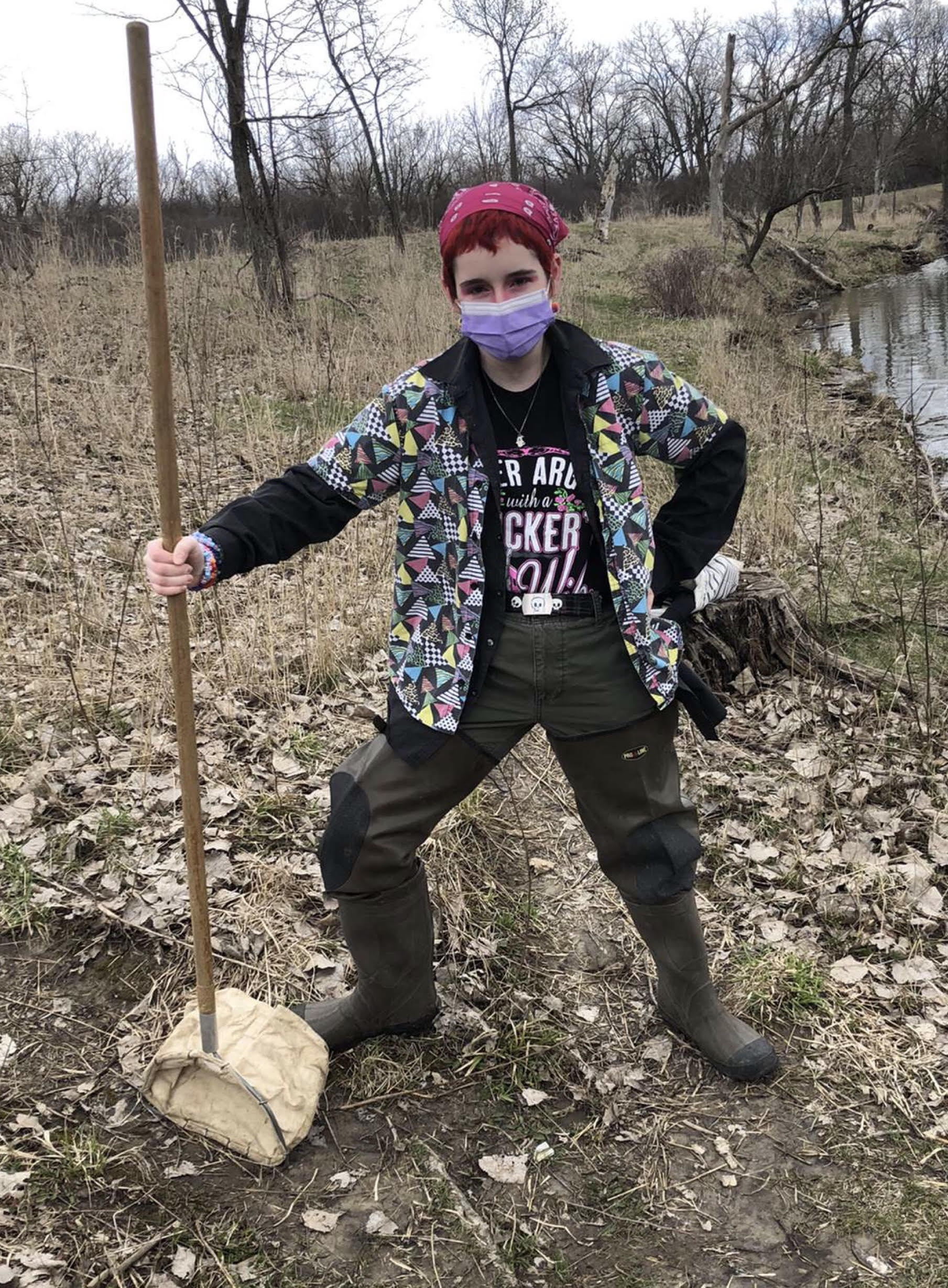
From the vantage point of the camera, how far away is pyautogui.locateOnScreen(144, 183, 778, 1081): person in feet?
6.67

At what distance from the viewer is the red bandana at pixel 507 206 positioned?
6.48 ft

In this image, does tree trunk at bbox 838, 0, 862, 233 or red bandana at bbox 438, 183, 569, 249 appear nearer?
red bandana at bbox 438, 183, 569, 249

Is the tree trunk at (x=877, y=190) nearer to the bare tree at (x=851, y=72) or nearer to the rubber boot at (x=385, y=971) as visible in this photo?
the bare tree at (x=851, y=72)

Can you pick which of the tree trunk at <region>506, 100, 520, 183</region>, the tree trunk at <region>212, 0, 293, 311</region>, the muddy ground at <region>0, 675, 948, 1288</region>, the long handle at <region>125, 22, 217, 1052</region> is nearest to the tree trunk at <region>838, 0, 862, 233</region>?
the tree trunk at <region>506, 100, 520, 183</region>

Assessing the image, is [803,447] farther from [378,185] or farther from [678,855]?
[378,185]

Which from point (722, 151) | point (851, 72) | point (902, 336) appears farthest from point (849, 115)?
point (902, 336)

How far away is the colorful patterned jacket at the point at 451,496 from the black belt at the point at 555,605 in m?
0.06

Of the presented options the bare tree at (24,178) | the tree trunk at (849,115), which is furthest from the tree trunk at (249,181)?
the tree trunk at (849,115)

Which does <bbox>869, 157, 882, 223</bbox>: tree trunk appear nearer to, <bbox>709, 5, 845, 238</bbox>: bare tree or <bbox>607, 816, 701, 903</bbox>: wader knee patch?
<bbox>709, 5, 845, 238</bbox>: bare tree

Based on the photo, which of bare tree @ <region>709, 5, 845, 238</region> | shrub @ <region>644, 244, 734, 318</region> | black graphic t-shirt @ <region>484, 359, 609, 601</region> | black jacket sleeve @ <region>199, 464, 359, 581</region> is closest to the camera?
black jacket sleeve @ <region>199, 464, 359, 581</region>

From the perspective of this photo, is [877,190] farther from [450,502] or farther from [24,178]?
[450,502]

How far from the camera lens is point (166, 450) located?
189 cm

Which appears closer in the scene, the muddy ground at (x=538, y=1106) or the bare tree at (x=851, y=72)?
the muddy ground at (x=538, y=1106)

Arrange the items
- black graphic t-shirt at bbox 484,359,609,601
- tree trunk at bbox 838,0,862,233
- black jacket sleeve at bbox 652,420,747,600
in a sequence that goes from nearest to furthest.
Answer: black graphic t-shirt at bbox 484,359,609,601
black jacket sleeve at bbox 652,420,747,600
tree trunk at bbox 838,0,862,233
